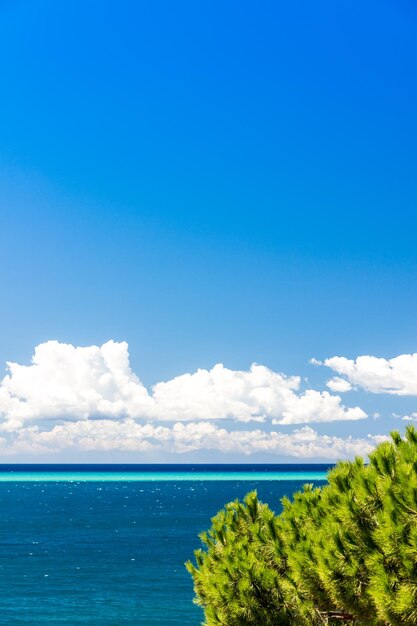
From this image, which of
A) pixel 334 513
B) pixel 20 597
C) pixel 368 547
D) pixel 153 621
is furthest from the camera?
pixel 20 597

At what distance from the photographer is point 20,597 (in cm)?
4194

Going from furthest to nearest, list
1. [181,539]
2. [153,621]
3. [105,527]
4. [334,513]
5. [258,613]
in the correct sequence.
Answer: [105,527], [181,539], [153,621], [258,613], [334,513]

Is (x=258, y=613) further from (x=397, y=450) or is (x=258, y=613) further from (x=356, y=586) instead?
(x=397, y=450)

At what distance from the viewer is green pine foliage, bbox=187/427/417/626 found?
1041cm

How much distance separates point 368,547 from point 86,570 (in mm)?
44887

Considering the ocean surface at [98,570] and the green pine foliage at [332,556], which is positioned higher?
the green pine foliage at [332,556]

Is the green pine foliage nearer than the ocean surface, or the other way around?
the green pine foliage

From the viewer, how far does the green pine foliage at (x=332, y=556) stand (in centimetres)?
1041

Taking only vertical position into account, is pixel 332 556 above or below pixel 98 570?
above

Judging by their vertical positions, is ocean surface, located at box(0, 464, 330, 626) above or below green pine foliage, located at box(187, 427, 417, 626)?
below

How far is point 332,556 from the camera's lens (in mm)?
11352

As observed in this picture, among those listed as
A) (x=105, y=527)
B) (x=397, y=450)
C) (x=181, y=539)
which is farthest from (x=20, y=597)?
(x=105, y=527)

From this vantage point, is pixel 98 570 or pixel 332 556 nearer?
pixel 332 556

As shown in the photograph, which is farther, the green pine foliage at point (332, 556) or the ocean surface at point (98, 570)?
the ocean surface at point (98, 570)
